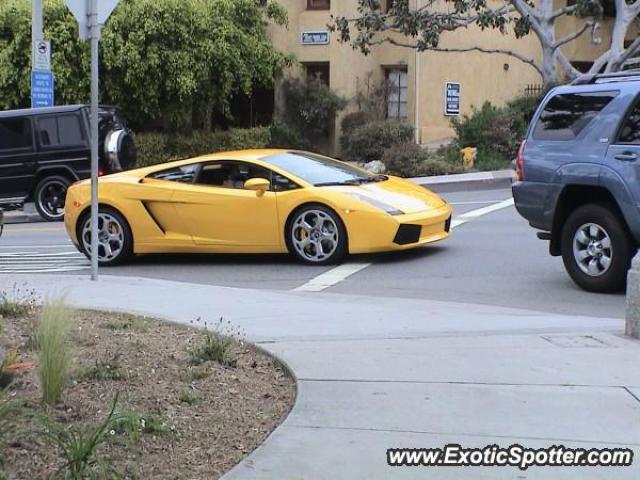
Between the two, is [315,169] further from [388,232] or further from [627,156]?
[627,156]

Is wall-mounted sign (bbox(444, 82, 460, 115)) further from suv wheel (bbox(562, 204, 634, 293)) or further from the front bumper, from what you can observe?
suv wheel (bbox(562, 204, 634, 293))

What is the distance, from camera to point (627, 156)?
27.4 feet

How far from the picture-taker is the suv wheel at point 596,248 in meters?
8.52

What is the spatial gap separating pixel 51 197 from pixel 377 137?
9.33m

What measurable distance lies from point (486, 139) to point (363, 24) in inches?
168

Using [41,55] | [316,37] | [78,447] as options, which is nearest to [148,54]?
[41,55]

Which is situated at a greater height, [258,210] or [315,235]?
[258,210]

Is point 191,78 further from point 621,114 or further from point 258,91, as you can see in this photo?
point 621,114

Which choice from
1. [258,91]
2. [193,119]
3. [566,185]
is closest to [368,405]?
[566,185]

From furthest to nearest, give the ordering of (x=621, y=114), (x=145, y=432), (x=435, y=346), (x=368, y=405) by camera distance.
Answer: (x=621, y=114)
(x=435, y=346)
(x=368, y=405)
(x=145, y=432)

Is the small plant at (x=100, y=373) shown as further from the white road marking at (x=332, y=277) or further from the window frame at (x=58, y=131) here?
the window frame at (x=58, y=131)

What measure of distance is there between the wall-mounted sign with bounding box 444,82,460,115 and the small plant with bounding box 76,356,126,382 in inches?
900

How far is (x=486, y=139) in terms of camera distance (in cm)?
2345

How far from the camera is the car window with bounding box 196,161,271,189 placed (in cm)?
1109
